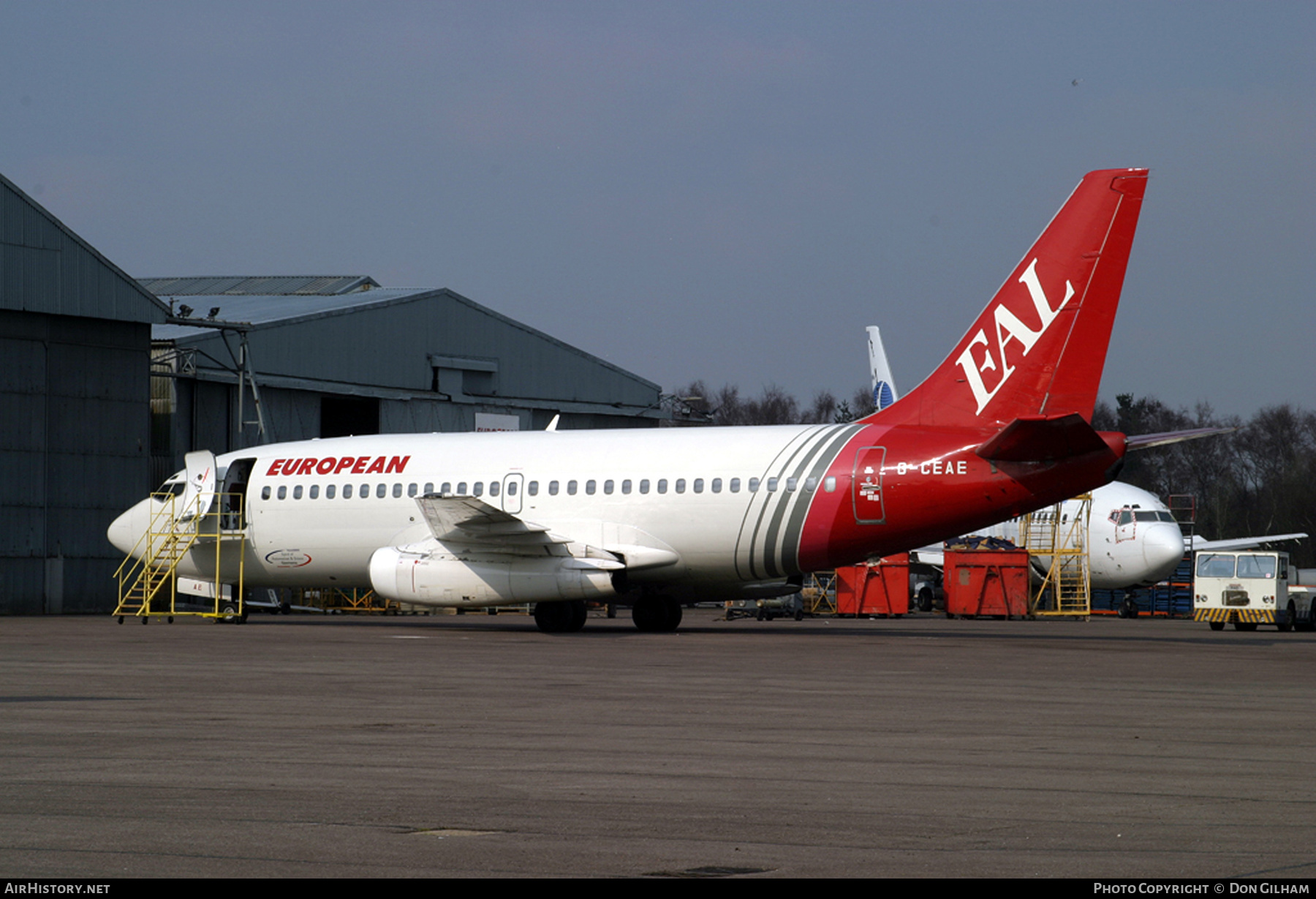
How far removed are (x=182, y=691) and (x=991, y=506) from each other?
45.9 ft

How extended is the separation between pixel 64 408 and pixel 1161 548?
30.2 meters

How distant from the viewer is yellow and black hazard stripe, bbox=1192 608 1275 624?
35.7 metres

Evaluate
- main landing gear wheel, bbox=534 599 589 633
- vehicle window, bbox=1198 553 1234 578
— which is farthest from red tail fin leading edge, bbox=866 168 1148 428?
vehicle window, bbox=1198 553 1234 578

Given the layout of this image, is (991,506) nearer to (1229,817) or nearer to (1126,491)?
(1229,817)

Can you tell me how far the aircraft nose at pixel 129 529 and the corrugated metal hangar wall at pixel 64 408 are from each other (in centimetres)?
700

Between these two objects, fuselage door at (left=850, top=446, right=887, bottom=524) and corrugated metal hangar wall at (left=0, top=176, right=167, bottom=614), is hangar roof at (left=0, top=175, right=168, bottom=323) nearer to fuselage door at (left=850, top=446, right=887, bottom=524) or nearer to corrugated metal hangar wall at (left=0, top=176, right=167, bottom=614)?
corrugated metal hangar wall at (left=0, top=176, right=167, bottom=614)

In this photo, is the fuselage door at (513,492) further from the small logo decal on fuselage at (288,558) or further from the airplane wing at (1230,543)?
the airplane wing at (1230,543)

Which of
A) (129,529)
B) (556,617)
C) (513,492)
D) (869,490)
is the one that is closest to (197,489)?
(129,529)

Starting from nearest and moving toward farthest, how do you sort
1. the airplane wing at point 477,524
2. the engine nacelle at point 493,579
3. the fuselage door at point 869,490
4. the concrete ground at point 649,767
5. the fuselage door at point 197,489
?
the concrete ground at point 649,767
the fuselage door at point 869,490
the airplane wing at point 477,524
the engine nacelle at point 493,579
the fuselage door at point 197,489

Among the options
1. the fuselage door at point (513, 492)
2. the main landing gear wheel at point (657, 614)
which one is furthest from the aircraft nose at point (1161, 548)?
the fuselage door at point (513, 492)

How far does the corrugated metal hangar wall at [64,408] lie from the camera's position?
125 ft

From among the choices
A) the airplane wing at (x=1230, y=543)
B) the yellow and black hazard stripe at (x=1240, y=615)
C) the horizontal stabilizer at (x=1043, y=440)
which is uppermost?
the horizontal stabilizer at (x=1043, y=440)

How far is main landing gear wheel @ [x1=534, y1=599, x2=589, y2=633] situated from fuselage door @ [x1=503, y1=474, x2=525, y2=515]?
1886 mm

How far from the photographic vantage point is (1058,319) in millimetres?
24141
